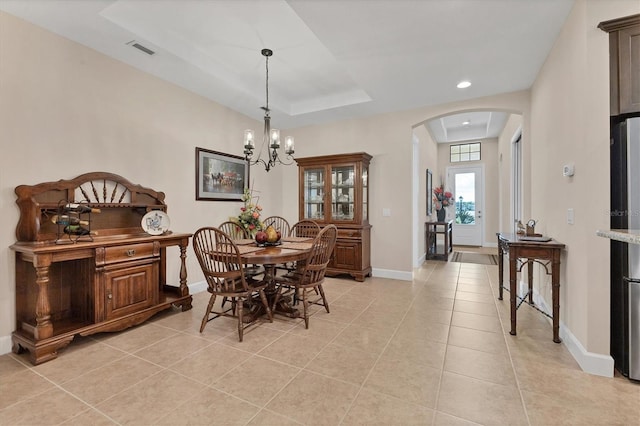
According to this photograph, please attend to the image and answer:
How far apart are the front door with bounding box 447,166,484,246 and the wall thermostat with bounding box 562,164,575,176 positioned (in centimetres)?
615

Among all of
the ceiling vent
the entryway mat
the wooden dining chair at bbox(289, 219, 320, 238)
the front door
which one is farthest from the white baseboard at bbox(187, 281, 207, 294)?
the front door

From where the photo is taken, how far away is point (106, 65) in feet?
9.84

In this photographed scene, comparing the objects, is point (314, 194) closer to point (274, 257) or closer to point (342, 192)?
point (342, 192)

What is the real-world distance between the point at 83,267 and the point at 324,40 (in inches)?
121

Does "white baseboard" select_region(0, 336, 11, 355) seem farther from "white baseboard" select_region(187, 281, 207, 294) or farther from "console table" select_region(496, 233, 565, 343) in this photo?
"console table" select_region(496, 233, 565, 343)

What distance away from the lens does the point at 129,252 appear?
270cm

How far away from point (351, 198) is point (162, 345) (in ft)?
10.8

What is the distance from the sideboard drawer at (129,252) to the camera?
8.39ft

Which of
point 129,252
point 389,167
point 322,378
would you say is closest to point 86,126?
point 129,252

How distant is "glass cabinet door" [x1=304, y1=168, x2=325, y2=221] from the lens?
5035 mm

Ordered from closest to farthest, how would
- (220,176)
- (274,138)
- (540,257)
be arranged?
(540,257)
(274,138)
(220,176)

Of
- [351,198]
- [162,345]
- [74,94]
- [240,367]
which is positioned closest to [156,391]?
[240,367]

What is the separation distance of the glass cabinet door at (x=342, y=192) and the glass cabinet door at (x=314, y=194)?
8.6 inches

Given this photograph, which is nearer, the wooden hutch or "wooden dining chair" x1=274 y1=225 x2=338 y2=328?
"wooden dining chair" x1=274 y1=225 x2=338 y2=328
